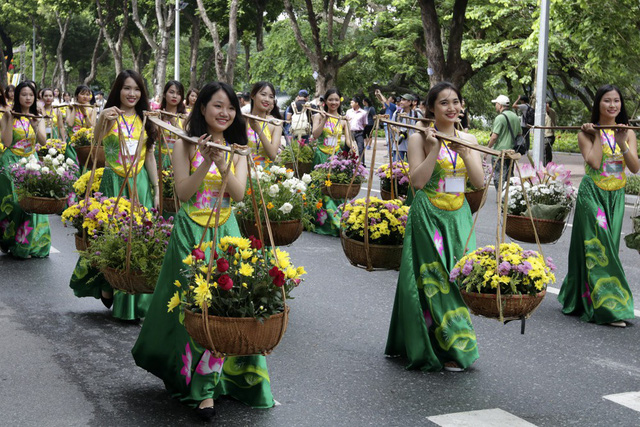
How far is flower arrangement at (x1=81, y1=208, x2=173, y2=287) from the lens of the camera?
5.68 metres

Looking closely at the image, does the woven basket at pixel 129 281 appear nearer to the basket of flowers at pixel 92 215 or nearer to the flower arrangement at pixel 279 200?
the basket of flowers at pixel 92 215

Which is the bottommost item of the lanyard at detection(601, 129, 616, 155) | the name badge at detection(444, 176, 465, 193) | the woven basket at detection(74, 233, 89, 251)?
the woven basket at detection(74, 233, 89, 251)

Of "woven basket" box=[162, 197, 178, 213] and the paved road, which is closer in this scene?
the paved road

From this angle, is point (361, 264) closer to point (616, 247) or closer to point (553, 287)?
point (616, 247)

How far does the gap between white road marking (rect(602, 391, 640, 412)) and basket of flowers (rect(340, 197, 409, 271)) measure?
1567 mm

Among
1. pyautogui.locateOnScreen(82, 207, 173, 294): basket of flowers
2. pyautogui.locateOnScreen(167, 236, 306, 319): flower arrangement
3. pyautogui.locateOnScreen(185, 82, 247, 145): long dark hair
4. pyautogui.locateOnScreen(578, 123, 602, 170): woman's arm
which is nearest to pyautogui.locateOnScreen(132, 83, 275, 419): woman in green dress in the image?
pyautogui.locateOnScreen(185, 82, 247, 145): long dark hair

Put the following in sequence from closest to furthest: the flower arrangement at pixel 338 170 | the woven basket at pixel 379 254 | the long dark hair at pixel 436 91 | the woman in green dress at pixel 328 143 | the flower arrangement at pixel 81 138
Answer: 1. the long dark hair at pixel 436 91
2. the woven basket at pixel 379 254
3. the flower arrangement at pixel 338 170
4. the woman in green dress at pixel 328 143
5. the flower arrangement at pixel 81 138

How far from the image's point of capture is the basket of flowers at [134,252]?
5672mm

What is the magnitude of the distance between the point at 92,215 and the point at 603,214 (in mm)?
3930

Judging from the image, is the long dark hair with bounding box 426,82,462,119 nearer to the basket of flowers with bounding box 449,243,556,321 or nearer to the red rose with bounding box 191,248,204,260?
the basket of flowers with bounding box 449,243,556,321

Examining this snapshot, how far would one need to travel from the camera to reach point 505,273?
5062 millimetres

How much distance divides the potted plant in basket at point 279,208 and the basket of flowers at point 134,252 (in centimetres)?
148

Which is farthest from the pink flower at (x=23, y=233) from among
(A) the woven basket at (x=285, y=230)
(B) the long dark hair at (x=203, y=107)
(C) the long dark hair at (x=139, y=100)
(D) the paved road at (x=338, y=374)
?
(B) the long dark hair at (x=203, y=107)

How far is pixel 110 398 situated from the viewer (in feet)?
17.7
